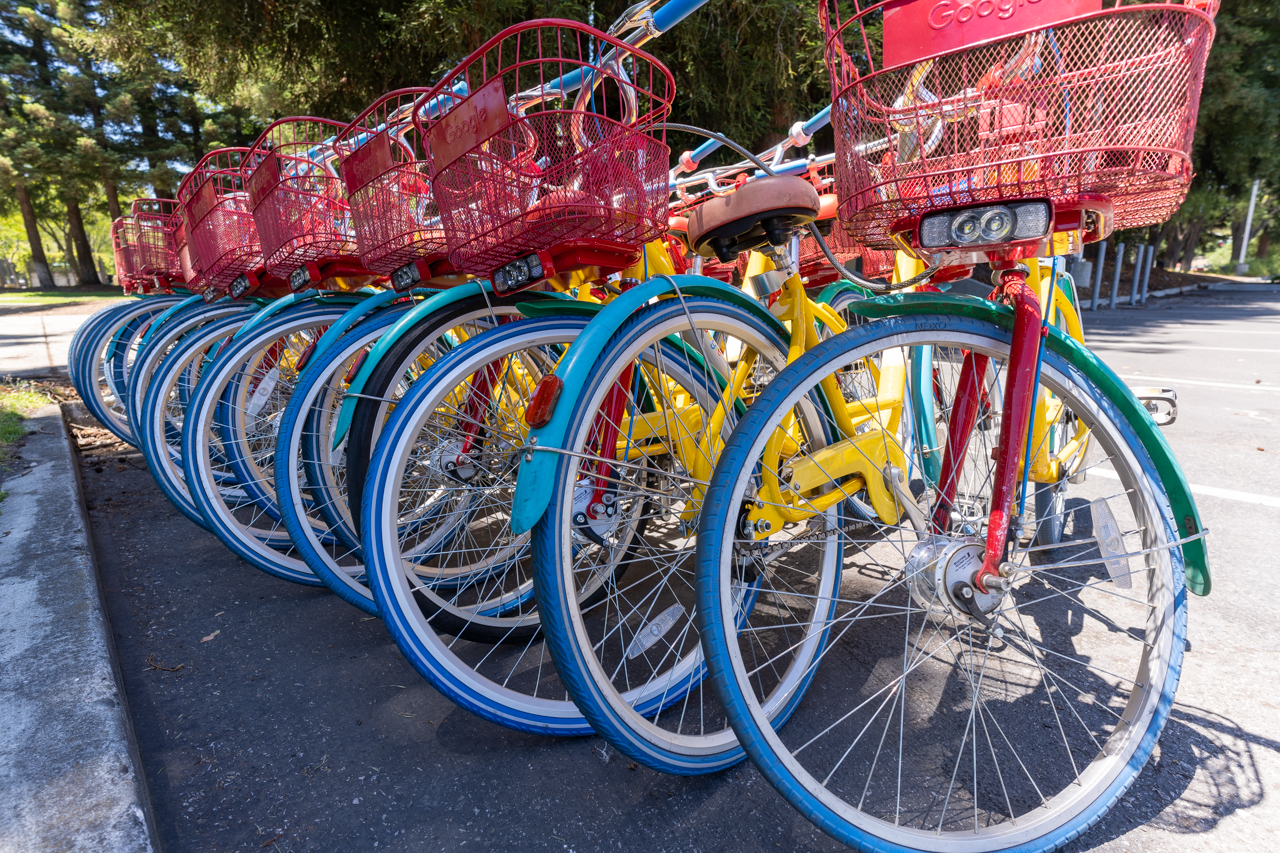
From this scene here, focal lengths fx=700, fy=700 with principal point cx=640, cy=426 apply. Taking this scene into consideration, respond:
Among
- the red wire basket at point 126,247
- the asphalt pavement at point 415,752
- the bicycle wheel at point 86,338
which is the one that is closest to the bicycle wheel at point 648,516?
the asphalt pavement at point 415,752

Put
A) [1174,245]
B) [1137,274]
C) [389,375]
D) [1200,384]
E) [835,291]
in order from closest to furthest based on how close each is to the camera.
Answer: [389,375]
[835,291]
[1200,384]
[1137,274]
[1174,245]

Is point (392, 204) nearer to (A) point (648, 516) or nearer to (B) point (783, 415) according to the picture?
(A) point (648, 516)

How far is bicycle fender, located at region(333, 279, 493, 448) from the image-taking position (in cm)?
197

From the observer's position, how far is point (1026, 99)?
1.16 metres

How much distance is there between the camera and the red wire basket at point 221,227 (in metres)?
3.35

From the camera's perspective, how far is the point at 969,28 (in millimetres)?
1170

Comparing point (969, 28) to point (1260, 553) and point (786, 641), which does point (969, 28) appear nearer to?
point (786, 641)

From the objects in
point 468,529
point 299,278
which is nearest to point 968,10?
point 468,529

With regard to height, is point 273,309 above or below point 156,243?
below

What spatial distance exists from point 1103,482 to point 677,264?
2552 mm

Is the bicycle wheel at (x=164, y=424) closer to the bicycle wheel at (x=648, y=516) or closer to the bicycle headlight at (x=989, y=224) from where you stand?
the bicycle wheel at (x=648, y=516)

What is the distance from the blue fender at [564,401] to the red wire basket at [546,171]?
0.27 meters

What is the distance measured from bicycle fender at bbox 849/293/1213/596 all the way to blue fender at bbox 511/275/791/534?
22.1 inches

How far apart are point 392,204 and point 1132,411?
A: 1986mm
